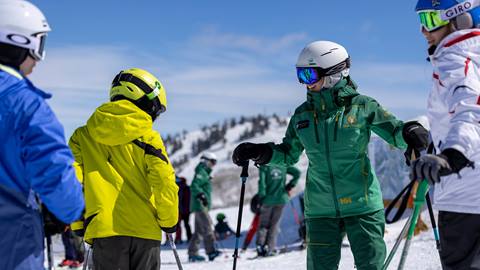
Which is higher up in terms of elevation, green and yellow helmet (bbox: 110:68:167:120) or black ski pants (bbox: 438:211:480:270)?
green and yellow helmet (bbox: 110:68:167:120)

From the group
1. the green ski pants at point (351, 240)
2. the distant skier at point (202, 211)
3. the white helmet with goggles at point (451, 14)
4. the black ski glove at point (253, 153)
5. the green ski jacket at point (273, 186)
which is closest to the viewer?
the white helmet with goggles at point (451, 14)

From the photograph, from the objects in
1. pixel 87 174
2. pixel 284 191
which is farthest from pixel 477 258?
pixel 284 191

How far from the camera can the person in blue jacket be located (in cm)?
288

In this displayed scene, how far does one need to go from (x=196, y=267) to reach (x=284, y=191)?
2.60 meters

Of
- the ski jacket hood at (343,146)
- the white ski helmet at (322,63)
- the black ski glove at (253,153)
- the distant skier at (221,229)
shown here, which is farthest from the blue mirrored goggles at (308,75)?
the distant skier at (221,229)

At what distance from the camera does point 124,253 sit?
4.55 meters

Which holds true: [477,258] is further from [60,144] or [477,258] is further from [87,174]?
[87,174]

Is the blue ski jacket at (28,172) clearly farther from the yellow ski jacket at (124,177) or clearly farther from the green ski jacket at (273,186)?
the green ski jacket at (273,186)

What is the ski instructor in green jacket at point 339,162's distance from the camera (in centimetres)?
451

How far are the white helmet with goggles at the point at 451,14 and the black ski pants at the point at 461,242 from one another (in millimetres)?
989

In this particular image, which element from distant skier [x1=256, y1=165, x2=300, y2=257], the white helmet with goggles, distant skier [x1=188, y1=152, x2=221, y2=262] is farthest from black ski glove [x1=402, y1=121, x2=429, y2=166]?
distant skier [x1=188, y1=152, x2=221, y2=262]

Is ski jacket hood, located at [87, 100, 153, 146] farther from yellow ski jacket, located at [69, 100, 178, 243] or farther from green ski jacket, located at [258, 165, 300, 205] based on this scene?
green ski jacket, located at [258, 165, 300, 205]

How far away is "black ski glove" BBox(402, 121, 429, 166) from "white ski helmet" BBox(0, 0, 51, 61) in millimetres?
2405

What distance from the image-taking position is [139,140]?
4.62m
